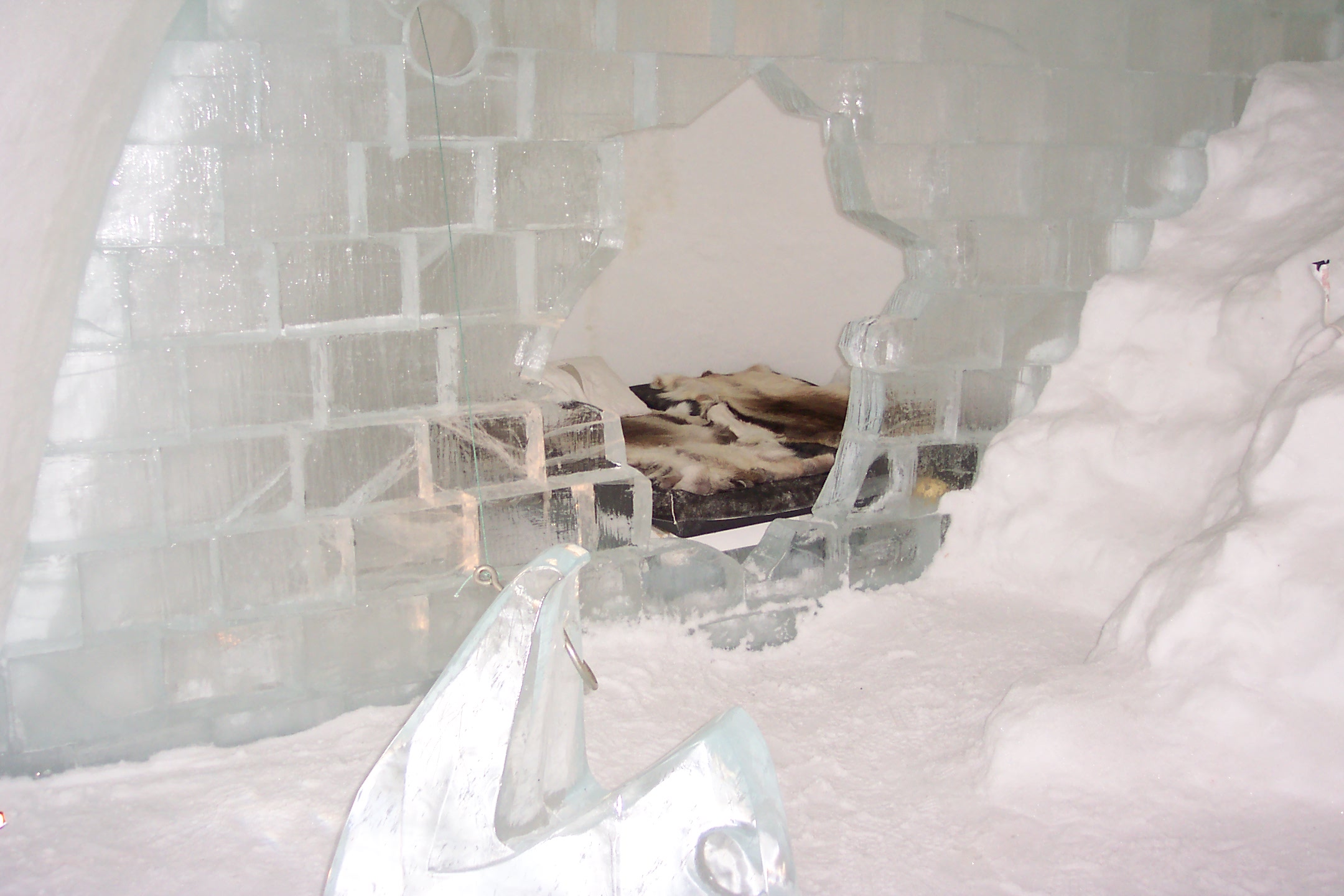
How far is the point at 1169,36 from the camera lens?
2.62 metres

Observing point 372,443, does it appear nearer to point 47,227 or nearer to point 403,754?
point 47,227

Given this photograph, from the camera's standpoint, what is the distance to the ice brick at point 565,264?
86.4 inches

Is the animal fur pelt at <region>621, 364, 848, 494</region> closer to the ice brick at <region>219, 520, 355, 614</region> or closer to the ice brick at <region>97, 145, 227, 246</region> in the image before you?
the ice brick at <region>219, 520, 355, 614</region>

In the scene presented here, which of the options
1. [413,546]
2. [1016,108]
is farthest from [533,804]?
[1016,108]

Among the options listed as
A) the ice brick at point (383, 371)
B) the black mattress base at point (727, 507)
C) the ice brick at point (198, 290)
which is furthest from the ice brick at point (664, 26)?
the black mattress base at point (727, 507)

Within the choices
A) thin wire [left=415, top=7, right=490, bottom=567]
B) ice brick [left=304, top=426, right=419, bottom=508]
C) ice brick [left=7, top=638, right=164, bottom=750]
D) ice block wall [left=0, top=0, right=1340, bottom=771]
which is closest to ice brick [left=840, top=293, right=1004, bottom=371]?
ice block wall [left=0, top=0, right=1340, bottom=771]

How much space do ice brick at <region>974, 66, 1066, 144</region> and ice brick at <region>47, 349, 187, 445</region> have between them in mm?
1793

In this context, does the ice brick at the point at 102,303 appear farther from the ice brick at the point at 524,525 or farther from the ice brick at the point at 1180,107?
the ice brick at the point at 1180,107

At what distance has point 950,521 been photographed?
2.72 meters

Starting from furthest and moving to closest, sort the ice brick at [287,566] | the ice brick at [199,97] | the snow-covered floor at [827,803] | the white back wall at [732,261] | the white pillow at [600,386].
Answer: the white back wall at [732,261]
the white pillow at [600,386]
the ice brick at [287,566]
the ice brick at [199,97]
the snow-covered floor at [827,803]

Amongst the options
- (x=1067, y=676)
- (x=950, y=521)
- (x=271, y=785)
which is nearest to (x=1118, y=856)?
(x=1067, y=676)

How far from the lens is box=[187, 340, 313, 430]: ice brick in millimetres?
1979

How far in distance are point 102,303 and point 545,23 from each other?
37.3 inches

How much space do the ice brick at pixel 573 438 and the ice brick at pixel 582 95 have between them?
0.55m
